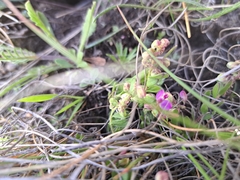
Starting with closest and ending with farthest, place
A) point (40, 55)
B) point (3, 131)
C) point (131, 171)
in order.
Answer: point (131, 171), point (3, 131), point (40, 55)

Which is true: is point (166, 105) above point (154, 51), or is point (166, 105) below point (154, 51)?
below

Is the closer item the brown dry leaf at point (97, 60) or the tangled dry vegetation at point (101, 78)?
the tangled dry vegetation at point (101, 78)

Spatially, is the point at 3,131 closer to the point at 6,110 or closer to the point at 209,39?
the point at 6,110

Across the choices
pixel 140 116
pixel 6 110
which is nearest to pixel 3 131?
pixel 6 110

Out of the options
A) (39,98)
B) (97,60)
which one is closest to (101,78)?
(97,60)

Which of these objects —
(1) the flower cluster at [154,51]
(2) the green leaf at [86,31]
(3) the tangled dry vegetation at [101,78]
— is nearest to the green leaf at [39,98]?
(3) the tangled dry vegetation at [101,78]

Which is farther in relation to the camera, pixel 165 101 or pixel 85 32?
pixel 85 32

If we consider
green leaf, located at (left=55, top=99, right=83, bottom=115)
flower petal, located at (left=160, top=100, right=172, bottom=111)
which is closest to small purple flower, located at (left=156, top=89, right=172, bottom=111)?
flower petal, located at (left=160, top=100, right=172, bottom=111)

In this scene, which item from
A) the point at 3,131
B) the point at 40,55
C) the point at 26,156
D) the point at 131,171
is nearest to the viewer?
the point at 131,171

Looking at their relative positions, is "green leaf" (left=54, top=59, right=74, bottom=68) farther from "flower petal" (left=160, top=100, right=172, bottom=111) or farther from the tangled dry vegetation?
"flower petal" (left=160, top=100, right=172, bottom=111)

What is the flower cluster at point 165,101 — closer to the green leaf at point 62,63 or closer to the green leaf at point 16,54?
the green leaf at point 62,63

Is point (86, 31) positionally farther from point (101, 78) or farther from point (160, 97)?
point (160, 97)
